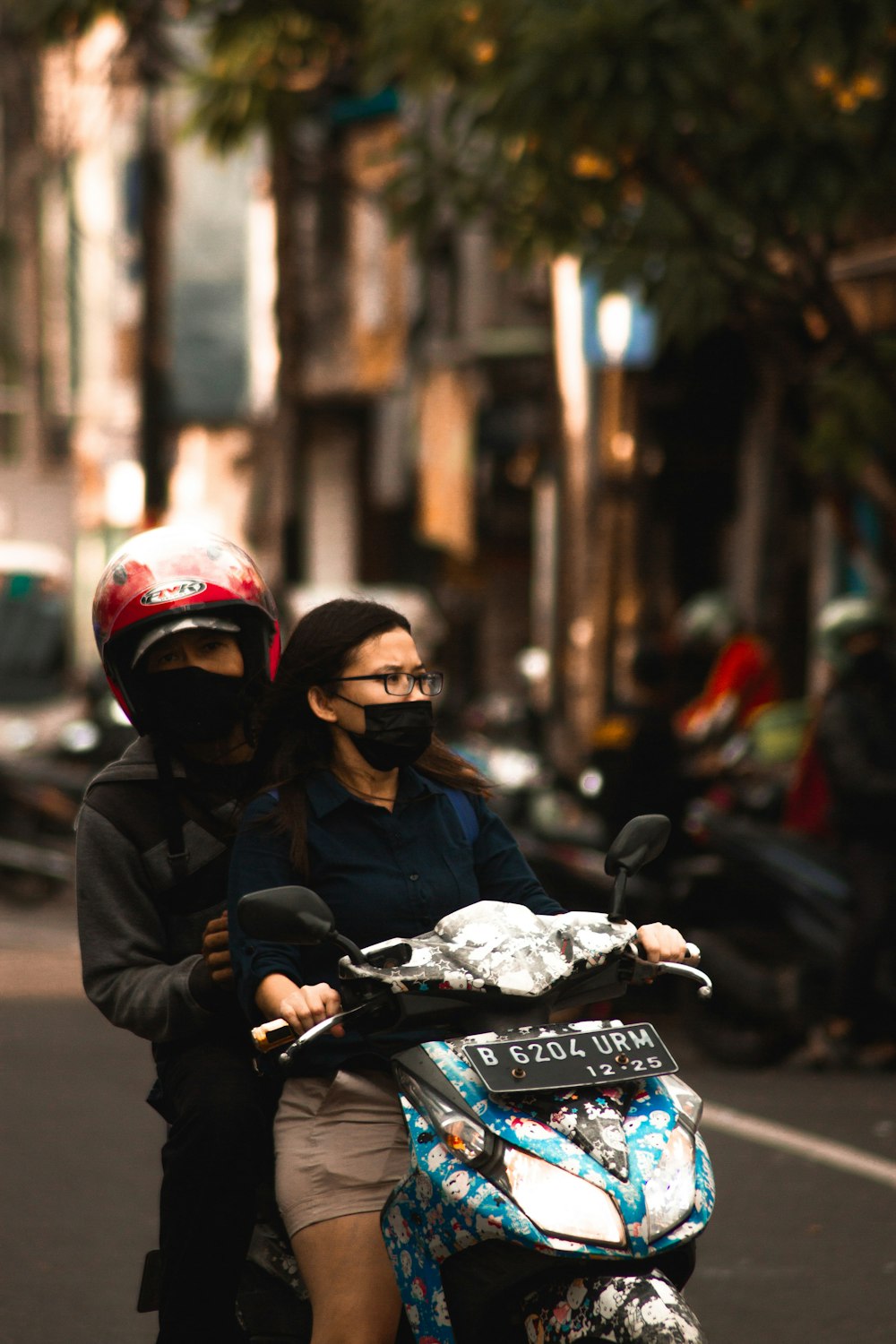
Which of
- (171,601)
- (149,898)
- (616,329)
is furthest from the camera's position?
(616,329)

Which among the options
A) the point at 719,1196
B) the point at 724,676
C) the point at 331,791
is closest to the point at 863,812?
the point at 719,1196

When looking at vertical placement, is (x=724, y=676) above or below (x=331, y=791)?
below

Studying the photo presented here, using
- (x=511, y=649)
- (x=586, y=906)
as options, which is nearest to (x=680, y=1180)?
(x=586, y=906)

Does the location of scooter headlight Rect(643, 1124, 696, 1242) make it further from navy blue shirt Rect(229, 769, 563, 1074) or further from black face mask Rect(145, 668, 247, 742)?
black face mask Rect(145, 668, 247, 742)

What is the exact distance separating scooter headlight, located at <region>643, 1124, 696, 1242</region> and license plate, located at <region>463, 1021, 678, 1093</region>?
11 centimetres

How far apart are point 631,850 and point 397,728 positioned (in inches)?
16.5

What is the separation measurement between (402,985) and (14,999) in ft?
22.8

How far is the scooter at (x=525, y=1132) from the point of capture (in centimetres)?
279

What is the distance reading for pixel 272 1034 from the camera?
121 inches

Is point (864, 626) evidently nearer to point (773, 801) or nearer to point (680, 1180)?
point (773, 801)

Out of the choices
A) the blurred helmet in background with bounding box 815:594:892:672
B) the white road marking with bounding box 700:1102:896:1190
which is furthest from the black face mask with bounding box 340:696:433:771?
the blurred helmet in background with bounding box 815:594:892:672

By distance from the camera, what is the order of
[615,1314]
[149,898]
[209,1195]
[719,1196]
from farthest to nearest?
1. [719,1196]
2. [149,898]
3. [209,1195]
4. [615,1314]

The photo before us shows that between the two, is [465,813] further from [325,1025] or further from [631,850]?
[325,1025]

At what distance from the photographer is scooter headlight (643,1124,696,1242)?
2.83m
